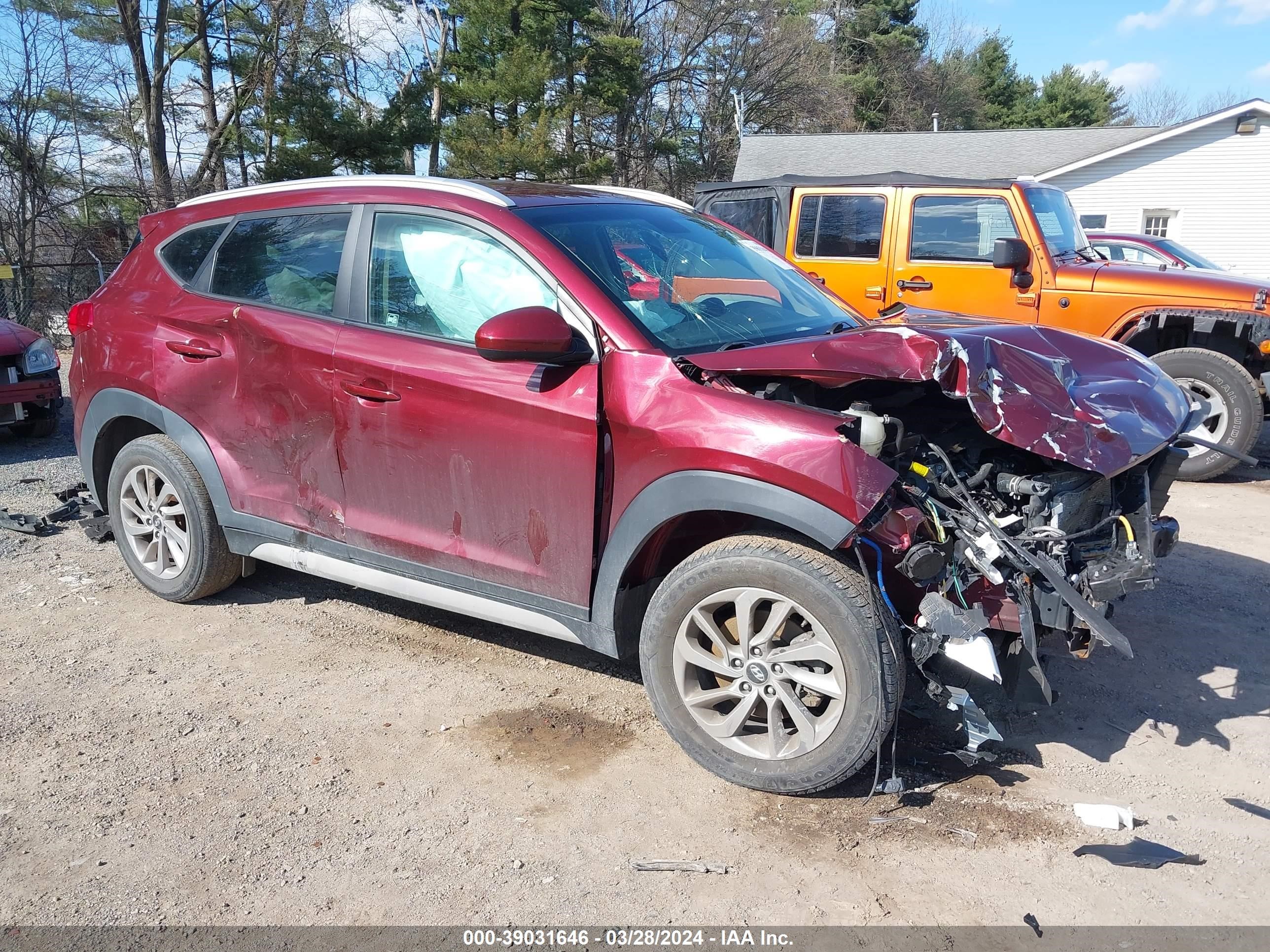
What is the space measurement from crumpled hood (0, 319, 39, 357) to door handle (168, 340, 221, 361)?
15.4ft

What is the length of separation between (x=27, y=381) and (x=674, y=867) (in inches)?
299

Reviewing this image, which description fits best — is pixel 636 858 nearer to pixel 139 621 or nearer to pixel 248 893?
pixel 248 893

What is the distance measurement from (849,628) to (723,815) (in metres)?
0.73

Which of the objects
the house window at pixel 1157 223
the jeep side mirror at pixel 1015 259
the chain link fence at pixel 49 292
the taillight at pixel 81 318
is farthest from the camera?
the house window at pixel 1157 223

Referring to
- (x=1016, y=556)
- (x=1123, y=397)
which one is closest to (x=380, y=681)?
(x=1016, y=556)

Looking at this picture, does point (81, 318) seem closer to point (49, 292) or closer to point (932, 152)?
point (49, 292)

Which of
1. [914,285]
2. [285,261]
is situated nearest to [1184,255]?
[914,285]

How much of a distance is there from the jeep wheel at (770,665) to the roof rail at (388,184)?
1609 millimetres

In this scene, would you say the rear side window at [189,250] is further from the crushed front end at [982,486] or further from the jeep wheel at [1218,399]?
the jeep wheel at [1218,399]

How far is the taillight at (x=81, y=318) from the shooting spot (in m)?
4.78

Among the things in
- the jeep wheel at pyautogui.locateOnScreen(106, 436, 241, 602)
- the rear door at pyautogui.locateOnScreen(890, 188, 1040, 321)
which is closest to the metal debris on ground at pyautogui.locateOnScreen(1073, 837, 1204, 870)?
the jeep wheel at pyautogui.locateOnScreen(106, 436, 241, 602)

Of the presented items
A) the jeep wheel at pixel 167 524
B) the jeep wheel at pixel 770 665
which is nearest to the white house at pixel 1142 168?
the jeep wheel at pixel 167 524

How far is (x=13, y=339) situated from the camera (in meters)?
8.11

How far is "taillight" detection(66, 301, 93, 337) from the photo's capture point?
4.78m
